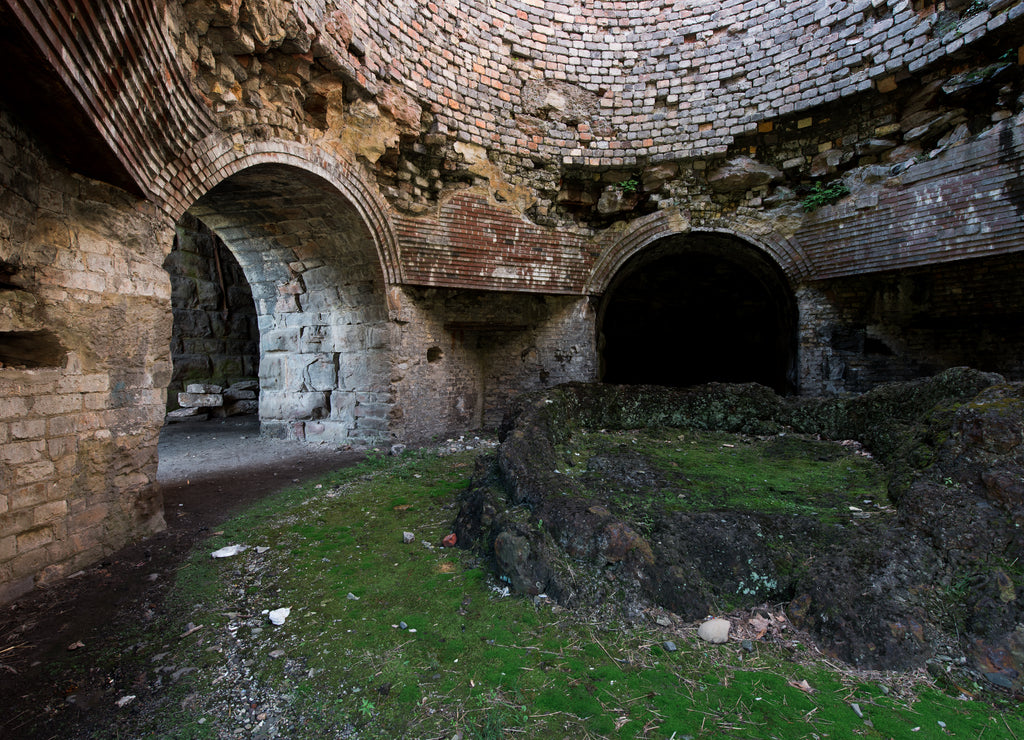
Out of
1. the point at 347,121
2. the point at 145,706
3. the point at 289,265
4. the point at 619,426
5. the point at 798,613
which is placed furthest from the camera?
the point at 289,265

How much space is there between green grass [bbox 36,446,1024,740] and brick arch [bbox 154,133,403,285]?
113 inches

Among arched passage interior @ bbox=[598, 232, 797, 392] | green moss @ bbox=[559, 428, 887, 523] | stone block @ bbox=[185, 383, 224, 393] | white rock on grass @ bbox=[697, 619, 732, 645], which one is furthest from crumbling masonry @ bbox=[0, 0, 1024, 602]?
white rock on grass @ bbox=[697, 619, 732, 645]

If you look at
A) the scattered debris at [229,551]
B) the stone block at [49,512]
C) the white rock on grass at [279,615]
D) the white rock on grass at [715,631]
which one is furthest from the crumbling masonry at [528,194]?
the white rock on grass at [715,631]

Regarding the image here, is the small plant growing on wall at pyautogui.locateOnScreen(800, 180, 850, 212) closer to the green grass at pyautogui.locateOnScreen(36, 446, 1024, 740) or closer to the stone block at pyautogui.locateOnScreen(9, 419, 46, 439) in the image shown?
the green grass at pyautogui.locateOnScreen(36, 446, 1024, 740)

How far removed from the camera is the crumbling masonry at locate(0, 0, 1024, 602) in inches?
165

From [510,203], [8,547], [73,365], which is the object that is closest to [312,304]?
[510,203]

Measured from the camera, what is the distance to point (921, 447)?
10.4 feet

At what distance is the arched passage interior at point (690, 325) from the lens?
1173cm

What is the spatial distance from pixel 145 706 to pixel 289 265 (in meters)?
6.23

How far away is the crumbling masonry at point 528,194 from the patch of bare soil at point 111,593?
40cm

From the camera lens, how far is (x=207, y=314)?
9.39 metres

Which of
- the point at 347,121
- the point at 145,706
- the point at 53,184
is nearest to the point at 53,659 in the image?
the point at 145,706

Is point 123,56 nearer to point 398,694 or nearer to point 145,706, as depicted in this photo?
point 145,706

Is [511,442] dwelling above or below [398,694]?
above
